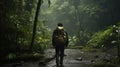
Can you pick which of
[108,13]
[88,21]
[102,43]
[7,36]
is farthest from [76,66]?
[88,21]

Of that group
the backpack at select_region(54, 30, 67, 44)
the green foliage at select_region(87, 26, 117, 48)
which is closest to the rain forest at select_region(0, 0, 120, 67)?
the green foliage at select_region(87, 26, 117, 48)

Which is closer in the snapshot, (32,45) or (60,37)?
(60,37)

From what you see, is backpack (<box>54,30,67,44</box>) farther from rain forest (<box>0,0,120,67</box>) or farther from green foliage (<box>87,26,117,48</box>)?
green foliage (<box>87,26,117,48</box>)

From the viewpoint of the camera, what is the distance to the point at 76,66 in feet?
44.0

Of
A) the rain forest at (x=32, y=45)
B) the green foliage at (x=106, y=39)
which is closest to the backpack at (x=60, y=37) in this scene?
the rain forest at (x=32, y=45)

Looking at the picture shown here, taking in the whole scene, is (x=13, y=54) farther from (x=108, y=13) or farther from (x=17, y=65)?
(x=108, y=13)

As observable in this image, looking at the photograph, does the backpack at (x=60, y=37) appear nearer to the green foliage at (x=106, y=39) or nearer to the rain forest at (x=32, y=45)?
the rain forest at (x=32, y=45)

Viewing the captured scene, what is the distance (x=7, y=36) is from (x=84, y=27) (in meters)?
23.0

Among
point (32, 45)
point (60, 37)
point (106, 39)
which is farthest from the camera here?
point (106, 39)

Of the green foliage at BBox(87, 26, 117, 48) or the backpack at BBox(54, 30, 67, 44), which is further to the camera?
the green foliage at BBox(87, 26, 117, 48)

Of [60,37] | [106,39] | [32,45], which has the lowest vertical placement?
[106,39]

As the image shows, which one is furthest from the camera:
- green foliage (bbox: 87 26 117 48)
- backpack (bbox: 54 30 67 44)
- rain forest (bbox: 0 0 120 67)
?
green foliage (bbox: 87 26 117 48)

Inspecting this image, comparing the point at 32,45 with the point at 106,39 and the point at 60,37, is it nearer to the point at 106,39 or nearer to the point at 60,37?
the point at 60,37

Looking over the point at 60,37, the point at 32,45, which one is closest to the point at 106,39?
the point at 32,45
